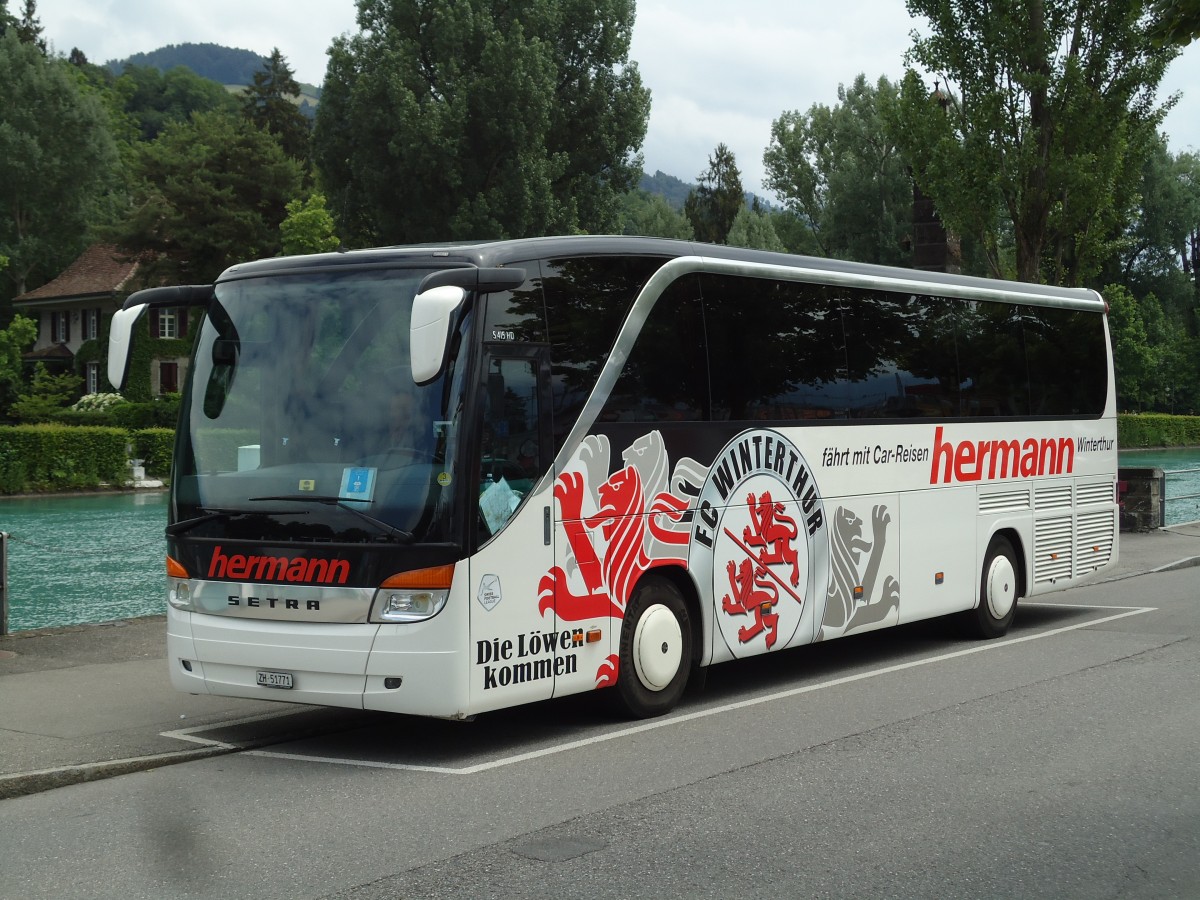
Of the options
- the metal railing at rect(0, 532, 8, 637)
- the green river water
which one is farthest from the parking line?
the green river water

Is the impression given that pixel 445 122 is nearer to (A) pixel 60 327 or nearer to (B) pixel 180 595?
(A) pixel 60 327

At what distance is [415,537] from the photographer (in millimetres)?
8211

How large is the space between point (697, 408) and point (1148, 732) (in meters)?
3.64

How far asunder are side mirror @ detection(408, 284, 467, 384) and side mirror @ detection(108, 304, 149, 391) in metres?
2.59

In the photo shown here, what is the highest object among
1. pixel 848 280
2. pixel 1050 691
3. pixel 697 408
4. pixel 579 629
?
pixel 848 280

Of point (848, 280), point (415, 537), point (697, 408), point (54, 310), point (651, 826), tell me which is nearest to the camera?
point (651, 826)

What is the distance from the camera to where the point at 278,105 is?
3789 inches

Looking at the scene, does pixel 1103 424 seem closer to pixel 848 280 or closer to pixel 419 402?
pixel 848 280

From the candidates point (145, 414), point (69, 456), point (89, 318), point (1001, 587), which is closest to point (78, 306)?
point (89, 318)

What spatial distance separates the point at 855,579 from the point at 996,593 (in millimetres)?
2813

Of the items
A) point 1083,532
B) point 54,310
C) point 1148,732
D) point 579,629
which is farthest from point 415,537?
point 54,310

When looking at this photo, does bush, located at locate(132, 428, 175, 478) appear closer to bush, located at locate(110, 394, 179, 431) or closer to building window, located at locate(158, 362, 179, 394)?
bush, located at locate(110, 394, 179, 431)

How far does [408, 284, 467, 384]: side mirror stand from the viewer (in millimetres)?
7406

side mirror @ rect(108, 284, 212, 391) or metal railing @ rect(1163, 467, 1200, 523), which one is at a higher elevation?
side mirror @ rect(108, 284, 212, 391)
